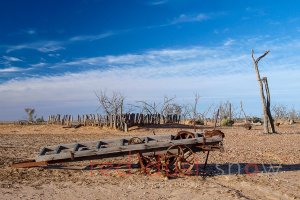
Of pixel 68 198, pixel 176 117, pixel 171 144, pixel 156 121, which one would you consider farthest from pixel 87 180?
pixel 176 117

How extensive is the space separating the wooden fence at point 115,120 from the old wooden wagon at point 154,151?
2029cm

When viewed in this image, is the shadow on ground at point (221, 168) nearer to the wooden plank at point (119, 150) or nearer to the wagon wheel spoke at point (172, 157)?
the wagon wheel spoke at point (172, 157)

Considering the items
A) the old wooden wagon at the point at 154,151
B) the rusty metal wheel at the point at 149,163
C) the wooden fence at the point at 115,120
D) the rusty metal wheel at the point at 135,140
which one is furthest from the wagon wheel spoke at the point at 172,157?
the wooden fence at the point at 115,120

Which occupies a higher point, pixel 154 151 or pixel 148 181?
pixel 154 151

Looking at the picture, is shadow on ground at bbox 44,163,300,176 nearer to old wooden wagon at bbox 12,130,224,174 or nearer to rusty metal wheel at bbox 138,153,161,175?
rusty metal wheel at bbox 138,153,161,175

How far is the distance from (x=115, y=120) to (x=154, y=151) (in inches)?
883

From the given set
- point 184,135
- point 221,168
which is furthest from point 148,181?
point 221,168

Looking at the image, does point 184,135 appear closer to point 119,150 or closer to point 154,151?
point 154,151

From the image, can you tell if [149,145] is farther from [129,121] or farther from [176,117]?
[176,117]

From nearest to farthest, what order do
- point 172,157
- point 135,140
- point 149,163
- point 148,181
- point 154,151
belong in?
point 148,181, point 154,151, point 172,157, point 149,163, point 135,140

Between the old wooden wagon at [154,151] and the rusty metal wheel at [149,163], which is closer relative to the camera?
the old wooden wagon at [154,151]

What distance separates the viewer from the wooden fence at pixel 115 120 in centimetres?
3203

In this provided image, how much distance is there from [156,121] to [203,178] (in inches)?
1043

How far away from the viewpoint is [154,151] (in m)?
9.92
